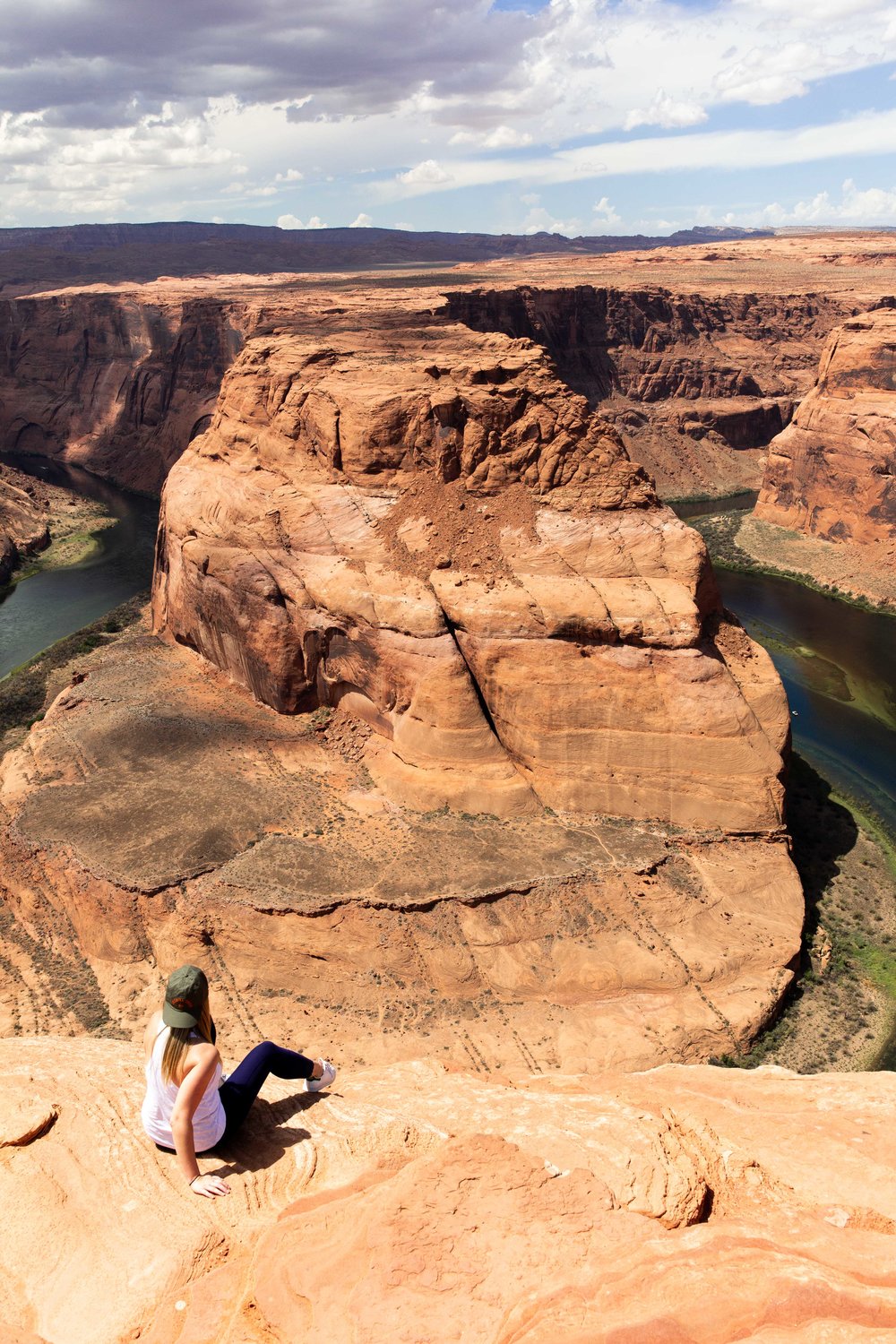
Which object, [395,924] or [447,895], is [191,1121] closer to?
[395,924]

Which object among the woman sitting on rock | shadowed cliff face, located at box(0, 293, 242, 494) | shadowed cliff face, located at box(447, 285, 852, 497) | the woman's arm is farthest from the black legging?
shadowed cliff face, located at box(447, 285, 852, 497)

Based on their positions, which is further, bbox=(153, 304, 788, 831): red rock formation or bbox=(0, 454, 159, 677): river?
bbox=(0, 454, 159, 677): river

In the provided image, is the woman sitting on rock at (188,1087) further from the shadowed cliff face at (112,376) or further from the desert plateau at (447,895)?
the shadowed cliff face at (112,376)

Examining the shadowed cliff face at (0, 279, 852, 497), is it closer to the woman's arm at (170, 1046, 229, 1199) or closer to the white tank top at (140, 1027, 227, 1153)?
the white tank top at (140, 1027, 227, 1153)

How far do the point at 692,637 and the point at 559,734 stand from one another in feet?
14.4

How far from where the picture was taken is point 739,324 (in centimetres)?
9912

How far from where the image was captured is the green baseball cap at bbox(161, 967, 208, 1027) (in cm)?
791

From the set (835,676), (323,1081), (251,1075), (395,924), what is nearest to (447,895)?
(395,924)

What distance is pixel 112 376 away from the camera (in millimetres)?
91375

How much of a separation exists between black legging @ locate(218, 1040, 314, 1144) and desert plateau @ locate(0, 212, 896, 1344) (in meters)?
0.30

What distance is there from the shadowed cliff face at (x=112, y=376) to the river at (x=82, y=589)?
388 inches

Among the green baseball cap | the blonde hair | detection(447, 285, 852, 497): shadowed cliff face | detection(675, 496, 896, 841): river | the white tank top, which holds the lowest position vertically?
detection(675, 496, 896, 841): river

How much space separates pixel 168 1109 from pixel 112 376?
94672mm

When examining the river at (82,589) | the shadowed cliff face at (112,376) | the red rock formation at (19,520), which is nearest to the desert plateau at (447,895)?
the river at (82,589)
